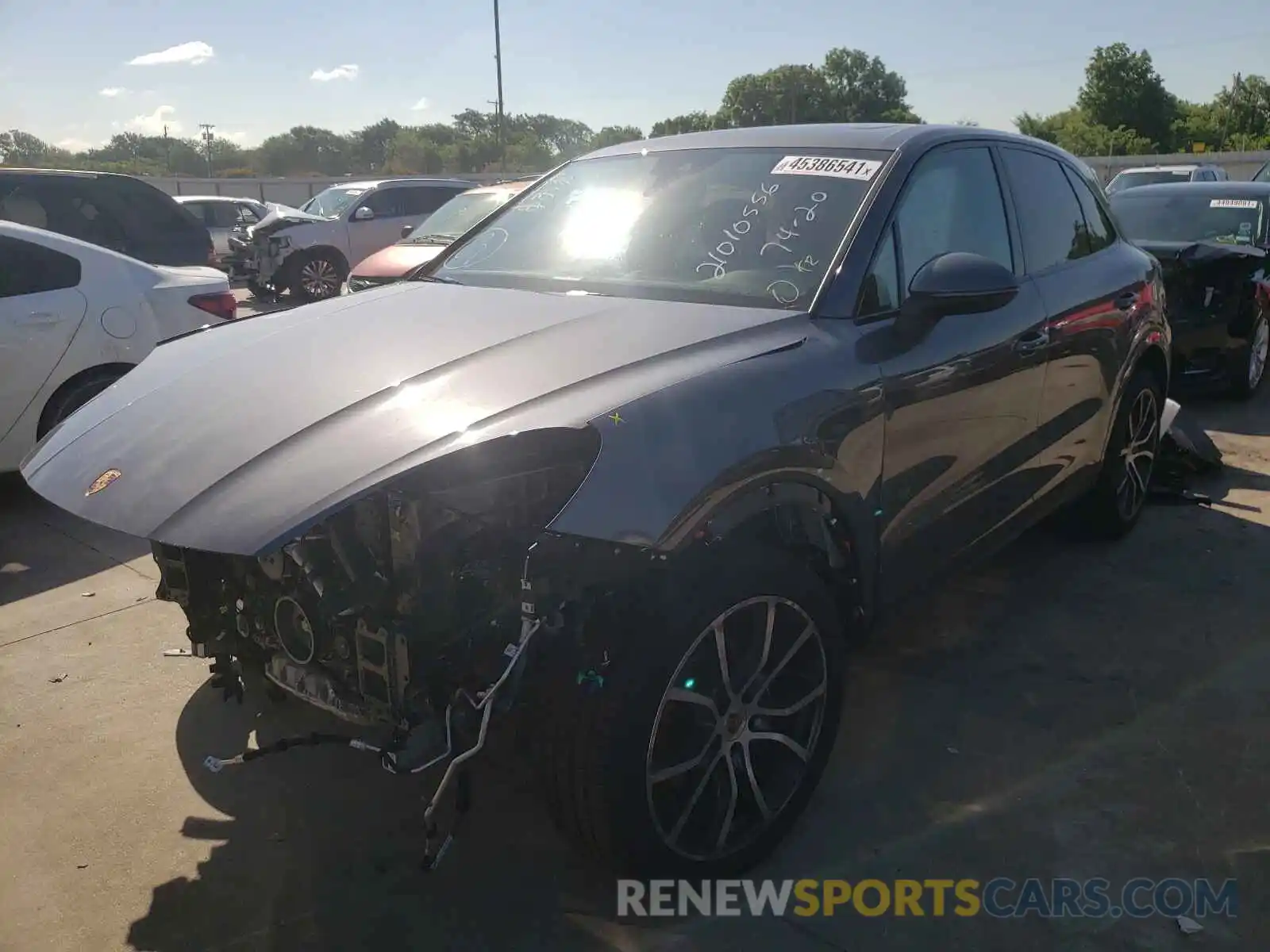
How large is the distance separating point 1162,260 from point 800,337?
5.84 metres

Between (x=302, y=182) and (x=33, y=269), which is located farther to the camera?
(x=302, y=182)

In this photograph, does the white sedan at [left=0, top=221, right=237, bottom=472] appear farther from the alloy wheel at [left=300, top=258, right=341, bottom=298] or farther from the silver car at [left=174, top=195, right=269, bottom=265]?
the silver car at [left=174, top=195, right=269, bottom=265]

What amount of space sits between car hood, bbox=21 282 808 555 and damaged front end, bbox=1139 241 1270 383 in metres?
5.71

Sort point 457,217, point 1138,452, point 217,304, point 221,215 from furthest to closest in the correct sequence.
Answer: point 221,215 → point 457,217 → point 217,304 → point 1138,452

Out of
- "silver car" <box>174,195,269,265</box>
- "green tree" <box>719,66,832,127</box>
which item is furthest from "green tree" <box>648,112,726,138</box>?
"silver car" <box>174,195,269,265</box>

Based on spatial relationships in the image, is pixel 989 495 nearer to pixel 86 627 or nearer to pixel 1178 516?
pixel 1178 516

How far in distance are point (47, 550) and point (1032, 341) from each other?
4449 mm

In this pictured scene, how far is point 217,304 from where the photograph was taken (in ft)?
20.0

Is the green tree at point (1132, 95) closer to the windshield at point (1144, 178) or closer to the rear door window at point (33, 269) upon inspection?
the windshield at point (1144, 178)

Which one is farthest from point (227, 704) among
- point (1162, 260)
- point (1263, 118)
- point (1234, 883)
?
point (1263, 118)

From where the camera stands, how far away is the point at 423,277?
Result: 377 cm

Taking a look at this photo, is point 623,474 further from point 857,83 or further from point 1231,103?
point 857,83

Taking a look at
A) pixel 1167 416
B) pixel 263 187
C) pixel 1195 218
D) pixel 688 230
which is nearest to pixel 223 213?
pixel 1195 218

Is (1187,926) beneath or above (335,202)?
beneath
